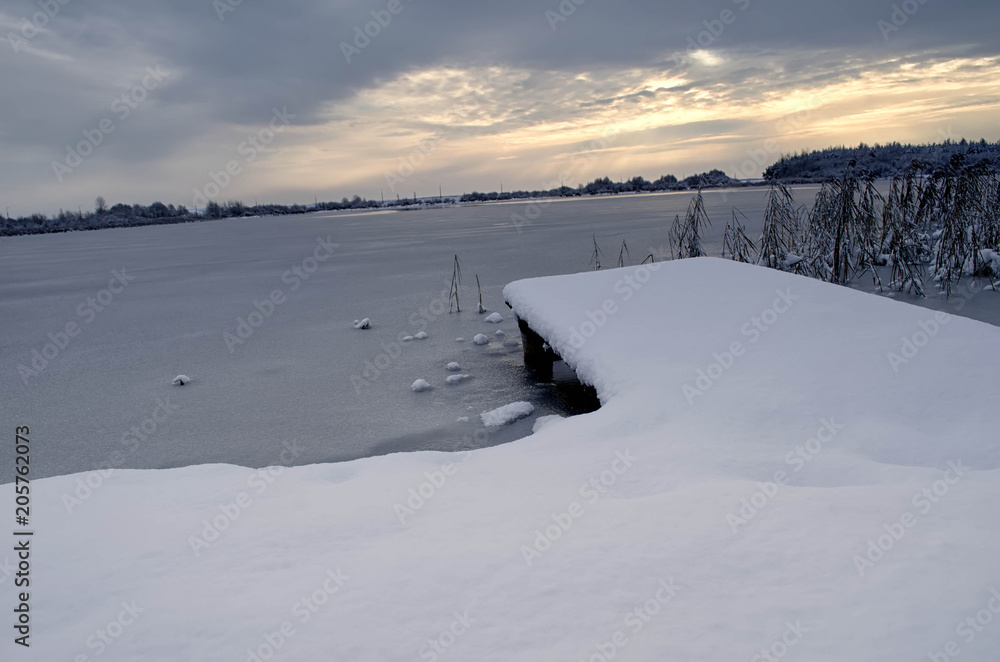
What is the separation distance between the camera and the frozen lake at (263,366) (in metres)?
4.63

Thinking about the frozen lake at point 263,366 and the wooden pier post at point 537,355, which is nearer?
the frozen lake at point 263,366

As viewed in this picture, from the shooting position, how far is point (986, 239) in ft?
29.0

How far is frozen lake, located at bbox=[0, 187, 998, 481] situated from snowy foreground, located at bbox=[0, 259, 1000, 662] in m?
1.61

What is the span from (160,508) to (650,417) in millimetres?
2440

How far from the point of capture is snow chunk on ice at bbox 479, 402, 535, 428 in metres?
4.76

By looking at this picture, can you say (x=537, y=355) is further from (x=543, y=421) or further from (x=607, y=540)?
(x=607, y=540)

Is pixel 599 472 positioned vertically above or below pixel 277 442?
above

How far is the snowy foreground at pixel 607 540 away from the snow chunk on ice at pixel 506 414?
4.58ft

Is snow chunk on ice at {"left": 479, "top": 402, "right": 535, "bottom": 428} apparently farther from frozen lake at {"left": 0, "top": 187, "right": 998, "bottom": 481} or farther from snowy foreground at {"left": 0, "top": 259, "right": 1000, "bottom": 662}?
snowy foreground at {"left": 0, "top": 259, "right": 1000, "bottom": 662}

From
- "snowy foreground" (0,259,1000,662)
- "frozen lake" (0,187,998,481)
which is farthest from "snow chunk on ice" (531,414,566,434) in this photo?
"snowy foreground" (0,259,1000,662)

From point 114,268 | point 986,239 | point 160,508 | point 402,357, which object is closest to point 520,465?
point 160,508

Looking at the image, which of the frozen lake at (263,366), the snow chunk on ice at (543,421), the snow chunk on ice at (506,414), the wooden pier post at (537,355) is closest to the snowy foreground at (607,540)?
the snow chunk on ice at (543,421)

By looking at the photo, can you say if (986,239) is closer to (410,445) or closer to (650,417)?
(650,417)

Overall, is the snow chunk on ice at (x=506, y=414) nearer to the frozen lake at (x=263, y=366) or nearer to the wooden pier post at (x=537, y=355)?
the frozen lake at (x=263, y=366)
